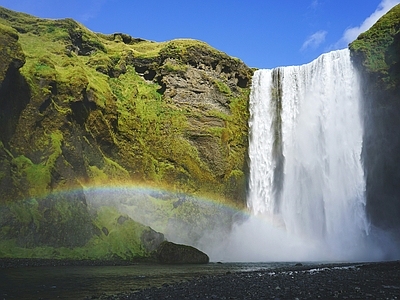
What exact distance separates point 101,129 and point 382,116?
111ft

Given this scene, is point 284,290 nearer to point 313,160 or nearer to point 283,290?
point 283,290

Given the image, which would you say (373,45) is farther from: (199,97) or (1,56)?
(1,56)

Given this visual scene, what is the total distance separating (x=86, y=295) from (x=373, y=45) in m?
45.6

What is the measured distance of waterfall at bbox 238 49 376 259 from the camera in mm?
45906

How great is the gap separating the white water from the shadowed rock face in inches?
431

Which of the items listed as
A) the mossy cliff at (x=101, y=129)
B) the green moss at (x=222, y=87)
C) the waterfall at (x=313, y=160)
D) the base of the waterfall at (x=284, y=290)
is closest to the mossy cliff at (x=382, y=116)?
the waterfall at (x=313, y=160)

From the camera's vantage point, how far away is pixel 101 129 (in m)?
47.5

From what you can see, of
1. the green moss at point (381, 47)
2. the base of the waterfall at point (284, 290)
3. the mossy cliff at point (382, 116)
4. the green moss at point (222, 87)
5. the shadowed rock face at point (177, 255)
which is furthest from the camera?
the green moss at point (222, 87)

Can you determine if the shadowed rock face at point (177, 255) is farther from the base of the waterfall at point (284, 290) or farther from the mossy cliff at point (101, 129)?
the base of the waterfall at point (284, 290)

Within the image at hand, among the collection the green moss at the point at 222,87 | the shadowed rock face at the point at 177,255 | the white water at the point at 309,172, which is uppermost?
the green moss at the point at 222,87

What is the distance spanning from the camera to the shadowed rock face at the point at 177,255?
34906mm

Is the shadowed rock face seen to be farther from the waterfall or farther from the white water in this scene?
the waterfall

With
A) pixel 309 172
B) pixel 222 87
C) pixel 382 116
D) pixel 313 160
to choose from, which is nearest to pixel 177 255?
pixel 309 172

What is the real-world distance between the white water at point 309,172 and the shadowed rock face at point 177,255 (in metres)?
10.9
